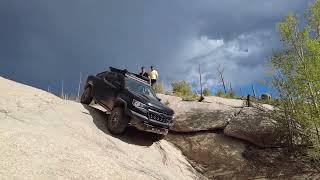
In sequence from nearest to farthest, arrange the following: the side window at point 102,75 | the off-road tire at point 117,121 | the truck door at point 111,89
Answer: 1. the off-road tire at point 117,121
2. the truck door at point 111,89
3. the side window at point 102,75

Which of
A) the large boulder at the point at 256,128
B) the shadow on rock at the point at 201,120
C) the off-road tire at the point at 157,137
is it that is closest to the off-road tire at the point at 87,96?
the off-road tire at the point at 157,137

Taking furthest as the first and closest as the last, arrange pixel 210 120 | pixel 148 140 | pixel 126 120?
pixel 210 120 < pixel 148 140 < pixel 126 120

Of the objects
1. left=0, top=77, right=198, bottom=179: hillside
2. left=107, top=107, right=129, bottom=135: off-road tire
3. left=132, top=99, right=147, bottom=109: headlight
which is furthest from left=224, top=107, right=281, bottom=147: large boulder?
left=107, top=107, right=129, bottom=135: off-road tire

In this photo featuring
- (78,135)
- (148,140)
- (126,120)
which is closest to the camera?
(78,135)

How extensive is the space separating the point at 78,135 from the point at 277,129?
33.9 feet

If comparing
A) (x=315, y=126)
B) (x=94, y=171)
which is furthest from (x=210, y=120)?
(x=94, y=171)

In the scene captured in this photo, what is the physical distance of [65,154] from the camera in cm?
1415

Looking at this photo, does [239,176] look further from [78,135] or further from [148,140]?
[78,135]

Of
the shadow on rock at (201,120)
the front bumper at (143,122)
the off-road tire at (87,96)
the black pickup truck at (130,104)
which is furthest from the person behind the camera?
the shadow on rock at (201,120)

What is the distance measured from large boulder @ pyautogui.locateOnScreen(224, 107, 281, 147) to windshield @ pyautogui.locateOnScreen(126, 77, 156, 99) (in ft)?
16.6

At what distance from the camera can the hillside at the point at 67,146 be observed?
12898 millimetres

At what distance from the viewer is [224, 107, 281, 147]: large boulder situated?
73.2ft

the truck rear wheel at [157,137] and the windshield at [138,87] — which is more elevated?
the windshield at [138,87]

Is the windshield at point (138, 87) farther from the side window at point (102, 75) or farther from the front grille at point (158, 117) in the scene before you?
the side window at point (102, 75)
